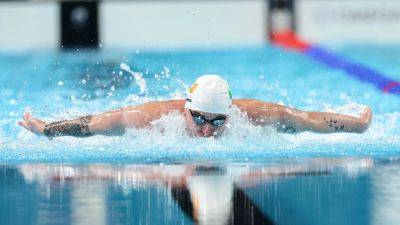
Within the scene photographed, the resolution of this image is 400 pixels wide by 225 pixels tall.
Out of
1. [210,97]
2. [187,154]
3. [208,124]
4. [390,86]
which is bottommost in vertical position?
[390,86]

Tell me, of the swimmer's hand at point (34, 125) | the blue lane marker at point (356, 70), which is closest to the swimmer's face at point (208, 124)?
the swimmer's hand at point (34, 125)

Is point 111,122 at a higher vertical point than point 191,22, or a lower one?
lower

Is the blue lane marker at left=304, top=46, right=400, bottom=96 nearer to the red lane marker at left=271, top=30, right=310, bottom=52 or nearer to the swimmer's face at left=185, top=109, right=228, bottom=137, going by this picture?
the red lane marker at left=271, top=30, right=310, bottom=52

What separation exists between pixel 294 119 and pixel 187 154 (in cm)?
76

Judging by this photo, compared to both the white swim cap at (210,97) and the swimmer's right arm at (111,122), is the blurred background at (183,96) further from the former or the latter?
the white swim cap at (210,97)

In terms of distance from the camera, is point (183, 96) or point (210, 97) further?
point (183, 96)

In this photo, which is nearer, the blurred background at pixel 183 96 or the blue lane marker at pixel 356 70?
the blurred background at pixel 183 96

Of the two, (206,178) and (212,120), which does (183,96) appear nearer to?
(212,120)

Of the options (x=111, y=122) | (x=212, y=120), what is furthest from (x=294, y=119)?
(x=111, y=122)

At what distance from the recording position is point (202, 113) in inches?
187

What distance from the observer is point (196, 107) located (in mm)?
4773

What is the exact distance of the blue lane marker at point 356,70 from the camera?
25.5 feet

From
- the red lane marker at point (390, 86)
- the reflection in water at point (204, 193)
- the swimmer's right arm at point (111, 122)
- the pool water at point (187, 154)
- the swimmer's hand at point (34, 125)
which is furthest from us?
the red lane marker at point (390, 86)

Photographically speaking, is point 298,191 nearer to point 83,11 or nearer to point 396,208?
point 396,208
